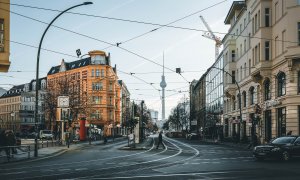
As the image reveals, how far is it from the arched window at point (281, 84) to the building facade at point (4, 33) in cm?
2444

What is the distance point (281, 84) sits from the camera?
134 feet

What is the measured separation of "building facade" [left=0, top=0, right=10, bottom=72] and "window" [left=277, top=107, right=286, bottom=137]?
24.5m

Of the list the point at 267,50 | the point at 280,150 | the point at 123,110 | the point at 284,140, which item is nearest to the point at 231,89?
the point at 267,50

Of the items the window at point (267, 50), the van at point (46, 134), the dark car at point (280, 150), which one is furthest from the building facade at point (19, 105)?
the dark car at point (280, 150)

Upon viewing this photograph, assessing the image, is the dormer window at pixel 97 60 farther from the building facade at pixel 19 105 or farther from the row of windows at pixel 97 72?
the building facade at pixel 19 105

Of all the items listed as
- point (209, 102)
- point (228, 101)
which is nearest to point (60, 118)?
point (228, 101)

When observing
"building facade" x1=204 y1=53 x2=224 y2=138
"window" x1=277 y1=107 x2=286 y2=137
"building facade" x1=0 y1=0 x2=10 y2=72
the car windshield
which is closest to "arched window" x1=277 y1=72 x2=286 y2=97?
"window" x1=277 y1=107 x2=286 y2=137

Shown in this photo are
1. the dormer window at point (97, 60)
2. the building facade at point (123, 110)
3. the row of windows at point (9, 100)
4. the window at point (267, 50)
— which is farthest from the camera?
the row of windows at point (9, 100)

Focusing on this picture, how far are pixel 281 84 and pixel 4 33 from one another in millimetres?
25364

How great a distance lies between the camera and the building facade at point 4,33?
1053 inches

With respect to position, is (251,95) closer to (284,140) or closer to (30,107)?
(284,140)

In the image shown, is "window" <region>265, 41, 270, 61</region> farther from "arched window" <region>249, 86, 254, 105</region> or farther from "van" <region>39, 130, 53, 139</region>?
"van" <region>39, 130, 53, 139</region>

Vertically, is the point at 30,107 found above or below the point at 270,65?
below

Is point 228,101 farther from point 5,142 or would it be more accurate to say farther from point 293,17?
point 5,142
